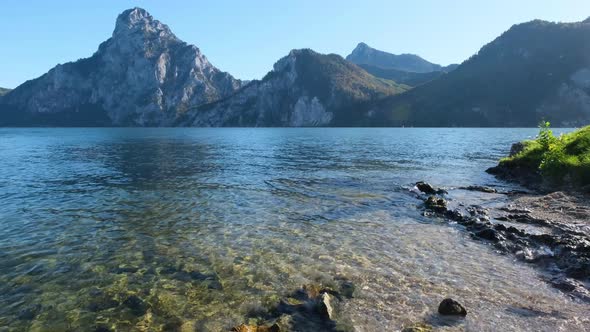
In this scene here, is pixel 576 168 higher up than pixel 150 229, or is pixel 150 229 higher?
pixel 576 168

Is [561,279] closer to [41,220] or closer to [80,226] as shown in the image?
[80,226]

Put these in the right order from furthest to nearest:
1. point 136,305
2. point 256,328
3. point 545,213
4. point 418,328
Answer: point 545,213, point 136,305, point 418,328, point 256,328

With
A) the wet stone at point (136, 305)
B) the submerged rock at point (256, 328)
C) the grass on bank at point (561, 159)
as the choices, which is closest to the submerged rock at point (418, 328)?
the submerged rock at point (256, 328)

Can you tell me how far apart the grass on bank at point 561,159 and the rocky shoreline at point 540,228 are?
3.19 meters

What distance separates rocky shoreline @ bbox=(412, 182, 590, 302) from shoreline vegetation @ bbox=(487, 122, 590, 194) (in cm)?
294

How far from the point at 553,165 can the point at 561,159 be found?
76 centimetres

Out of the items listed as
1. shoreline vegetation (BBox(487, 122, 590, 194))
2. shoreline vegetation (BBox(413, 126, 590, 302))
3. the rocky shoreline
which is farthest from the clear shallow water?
shoreline vegetation (BBox(487, 122, 590, 194))

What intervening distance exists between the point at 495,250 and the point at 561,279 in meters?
3.27

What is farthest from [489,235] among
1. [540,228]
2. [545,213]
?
[545,213]

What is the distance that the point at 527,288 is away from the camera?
39.9 feet

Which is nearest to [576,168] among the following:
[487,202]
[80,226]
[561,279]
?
[487,202]

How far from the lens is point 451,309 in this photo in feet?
34.2

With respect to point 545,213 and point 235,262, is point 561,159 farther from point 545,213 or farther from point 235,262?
point 235,262

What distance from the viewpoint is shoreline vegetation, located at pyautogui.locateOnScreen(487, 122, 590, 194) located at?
89.9ft
